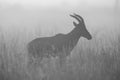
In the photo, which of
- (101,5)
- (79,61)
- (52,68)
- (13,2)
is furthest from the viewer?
(101,5)

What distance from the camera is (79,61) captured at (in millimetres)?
5188

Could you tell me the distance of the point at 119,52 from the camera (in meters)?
5.64

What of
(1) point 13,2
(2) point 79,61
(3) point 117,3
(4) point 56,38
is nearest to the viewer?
(2) point 79,61

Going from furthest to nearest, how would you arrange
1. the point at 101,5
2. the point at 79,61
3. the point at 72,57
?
the point at 101,5 < the point at 72,57 < the point at 79,61

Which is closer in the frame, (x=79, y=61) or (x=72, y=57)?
(x=79, y=61)

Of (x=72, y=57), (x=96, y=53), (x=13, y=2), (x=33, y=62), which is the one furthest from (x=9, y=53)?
(x=13, y=2)

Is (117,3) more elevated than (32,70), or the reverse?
(117,3)

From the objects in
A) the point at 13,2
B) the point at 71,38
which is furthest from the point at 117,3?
the point at 71,38

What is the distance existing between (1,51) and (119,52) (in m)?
2.51

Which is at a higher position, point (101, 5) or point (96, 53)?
point (101, 5)

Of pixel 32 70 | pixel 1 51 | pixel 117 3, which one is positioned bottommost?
pixel 32 70

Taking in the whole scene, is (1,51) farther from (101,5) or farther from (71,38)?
(101,5)

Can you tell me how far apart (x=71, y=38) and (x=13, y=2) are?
24.6 meters

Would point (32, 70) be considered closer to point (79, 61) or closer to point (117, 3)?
point (79, 61)
